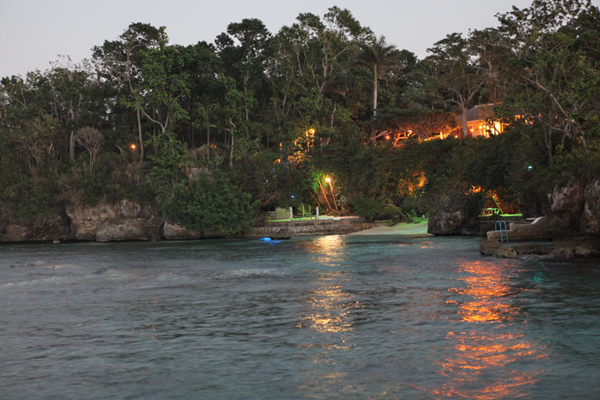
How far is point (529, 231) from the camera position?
31.6 m

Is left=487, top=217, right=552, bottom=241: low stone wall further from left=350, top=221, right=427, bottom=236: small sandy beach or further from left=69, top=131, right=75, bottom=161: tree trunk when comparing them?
left=69, top=131, right=75, bottom=161: tree trunk

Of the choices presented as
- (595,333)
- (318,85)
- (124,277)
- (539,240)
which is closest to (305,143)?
(318,85)

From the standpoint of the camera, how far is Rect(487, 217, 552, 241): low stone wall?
3131cm

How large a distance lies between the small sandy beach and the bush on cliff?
880cm

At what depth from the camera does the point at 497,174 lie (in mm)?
37031

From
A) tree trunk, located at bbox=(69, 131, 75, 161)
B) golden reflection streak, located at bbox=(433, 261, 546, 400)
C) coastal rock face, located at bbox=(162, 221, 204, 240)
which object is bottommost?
golden reflection streak, located at bbox=(433, 261, 546, 400)

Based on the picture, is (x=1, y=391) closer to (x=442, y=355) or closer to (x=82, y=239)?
(x=442, y=355)

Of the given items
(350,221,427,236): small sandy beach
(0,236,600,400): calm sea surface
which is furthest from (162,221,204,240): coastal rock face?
(0,236,600,400): calm sea surface

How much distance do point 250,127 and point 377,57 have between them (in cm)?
1439

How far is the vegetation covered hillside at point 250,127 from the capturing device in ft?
153

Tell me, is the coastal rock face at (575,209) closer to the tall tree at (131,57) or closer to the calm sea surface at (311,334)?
the calm sea surface at (311,334)

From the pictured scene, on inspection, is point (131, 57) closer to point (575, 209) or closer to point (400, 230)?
point (400, 230)

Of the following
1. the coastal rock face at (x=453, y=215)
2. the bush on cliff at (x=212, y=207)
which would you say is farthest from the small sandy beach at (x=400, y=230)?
the bush on cliff at (x=212, y=207)

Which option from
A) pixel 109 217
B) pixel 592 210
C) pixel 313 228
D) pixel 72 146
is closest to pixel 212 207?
pixel 313 228
